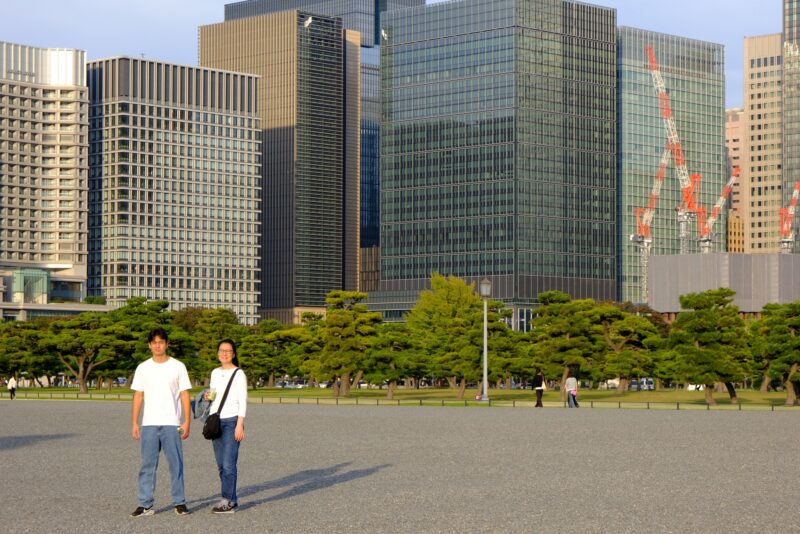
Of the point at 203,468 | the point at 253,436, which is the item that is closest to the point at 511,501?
the point at 203,468

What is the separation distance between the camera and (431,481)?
27.2 m

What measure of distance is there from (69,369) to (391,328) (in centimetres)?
3802

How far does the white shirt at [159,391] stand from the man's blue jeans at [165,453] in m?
0.12

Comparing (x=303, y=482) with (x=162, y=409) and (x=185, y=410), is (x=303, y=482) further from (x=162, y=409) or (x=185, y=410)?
(x=162, y=409)

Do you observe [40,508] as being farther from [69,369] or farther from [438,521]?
[69,369]

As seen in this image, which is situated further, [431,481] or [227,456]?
[431,481]

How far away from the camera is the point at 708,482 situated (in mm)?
27125

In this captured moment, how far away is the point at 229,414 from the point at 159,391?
1.25 m

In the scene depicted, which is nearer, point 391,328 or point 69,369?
point 391,328

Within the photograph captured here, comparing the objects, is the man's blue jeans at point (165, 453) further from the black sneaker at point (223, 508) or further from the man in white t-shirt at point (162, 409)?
the black sneaker at point (223, 508)

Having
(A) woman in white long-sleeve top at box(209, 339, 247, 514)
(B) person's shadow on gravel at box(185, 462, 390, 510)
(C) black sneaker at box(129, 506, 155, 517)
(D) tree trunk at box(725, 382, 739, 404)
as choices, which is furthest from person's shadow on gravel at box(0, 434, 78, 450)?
(D) tree trunk at box(725, 382, 739, 404)

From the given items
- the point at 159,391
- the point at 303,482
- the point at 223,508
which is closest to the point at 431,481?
the point at 303,482

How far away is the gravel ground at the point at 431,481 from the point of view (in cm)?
2116

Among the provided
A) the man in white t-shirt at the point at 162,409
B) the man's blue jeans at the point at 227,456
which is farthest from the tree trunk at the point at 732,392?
the man in white t-shirt at the point at 162,409
